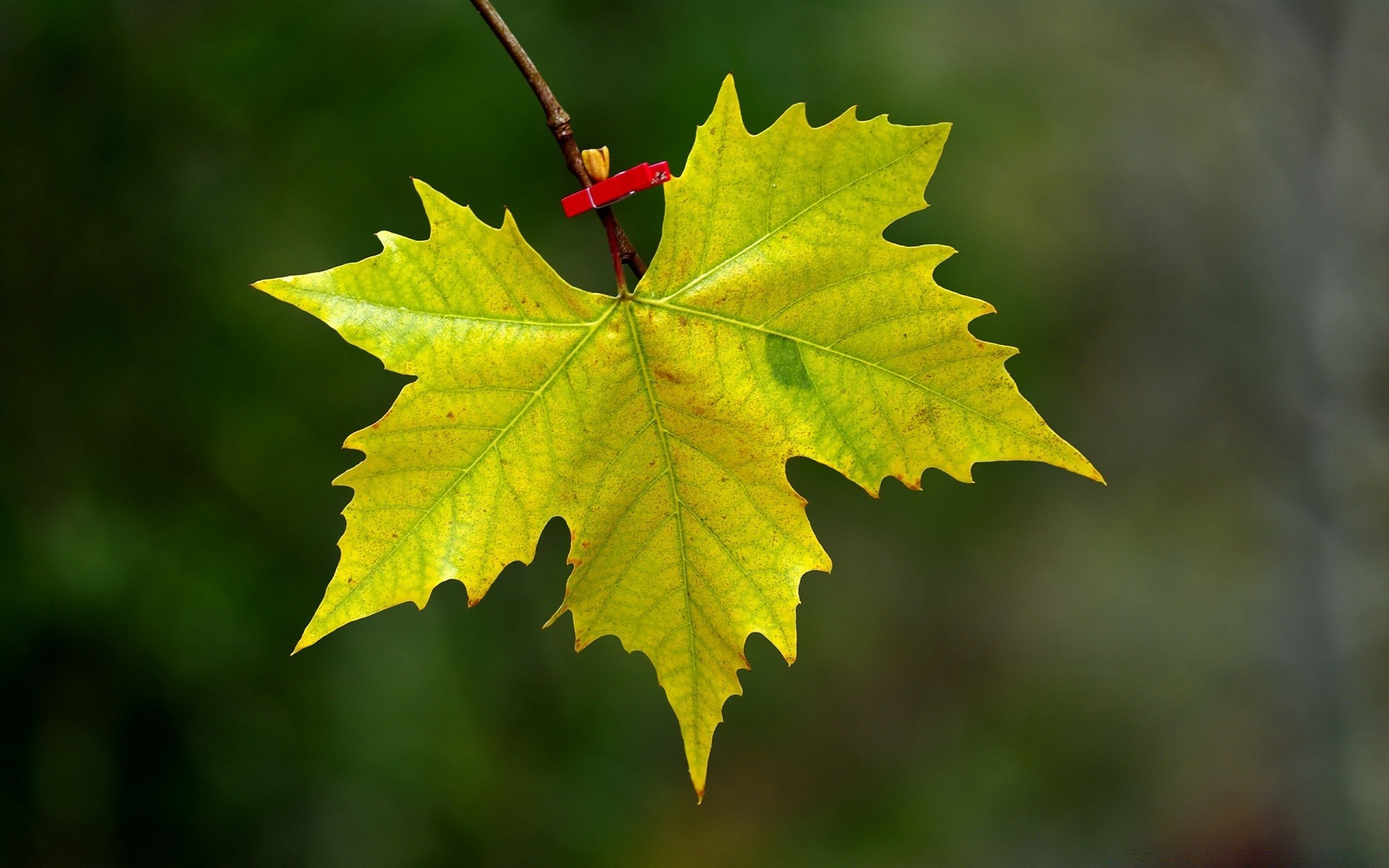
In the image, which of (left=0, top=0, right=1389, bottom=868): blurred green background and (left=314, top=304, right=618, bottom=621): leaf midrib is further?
(left=0, top=0, right=1389, bottom=868): blurred green background

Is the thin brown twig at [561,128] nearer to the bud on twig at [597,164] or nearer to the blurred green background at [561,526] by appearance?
the bud on twig at [597,164]

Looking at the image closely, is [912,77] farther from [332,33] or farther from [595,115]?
[332,33]

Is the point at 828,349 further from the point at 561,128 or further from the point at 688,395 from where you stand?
the point at 561,128

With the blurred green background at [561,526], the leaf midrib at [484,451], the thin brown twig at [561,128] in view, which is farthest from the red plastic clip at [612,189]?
the blurred green background at [561,526]

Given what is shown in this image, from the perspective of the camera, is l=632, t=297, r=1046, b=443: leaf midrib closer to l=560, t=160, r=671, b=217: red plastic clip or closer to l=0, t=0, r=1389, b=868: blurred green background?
l=560, t=160, r=671, b=217: red plastic clip

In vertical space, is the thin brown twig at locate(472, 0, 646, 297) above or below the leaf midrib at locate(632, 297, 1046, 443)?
above

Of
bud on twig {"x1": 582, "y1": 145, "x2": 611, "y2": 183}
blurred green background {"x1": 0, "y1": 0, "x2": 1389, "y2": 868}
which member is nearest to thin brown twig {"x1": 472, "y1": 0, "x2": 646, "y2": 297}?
bud on twig {"x1": 582, "y1": 145, "x2": 611, "y2": 183}

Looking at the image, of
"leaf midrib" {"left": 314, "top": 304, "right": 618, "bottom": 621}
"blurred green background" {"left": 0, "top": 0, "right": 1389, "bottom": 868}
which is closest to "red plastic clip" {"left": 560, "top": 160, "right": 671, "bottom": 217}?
"leaf midrib" {"left": 314, "top": 304, "right": 618, "bottom": 621}

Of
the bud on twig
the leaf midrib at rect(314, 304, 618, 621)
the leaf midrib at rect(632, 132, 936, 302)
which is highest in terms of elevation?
the bud on twig
